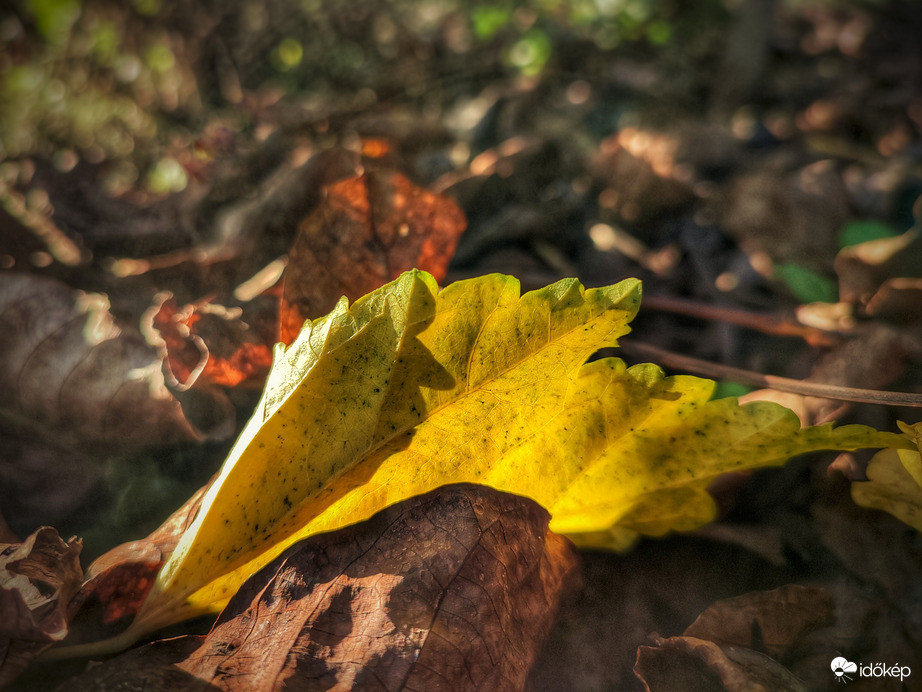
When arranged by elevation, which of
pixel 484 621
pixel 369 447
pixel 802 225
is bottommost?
pixel 802 225

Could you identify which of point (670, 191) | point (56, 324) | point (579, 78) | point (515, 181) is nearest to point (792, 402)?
point (670, 191)

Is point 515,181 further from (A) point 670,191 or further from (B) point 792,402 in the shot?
(B) point 792,402

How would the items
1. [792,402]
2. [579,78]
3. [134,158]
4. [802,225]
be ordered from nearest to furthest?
[792,402]
[802,225]
[134,158]
[579,78]

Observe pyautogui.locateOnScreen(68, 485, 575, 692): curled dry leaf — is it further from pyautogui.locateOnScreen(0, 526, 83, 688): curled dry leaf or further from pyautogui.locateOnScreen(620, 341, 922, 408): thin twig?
pyautogui.locateOnScreen(620, 341, 922, 408): thin twig

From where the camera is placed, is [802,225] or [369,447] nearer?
[369,447]

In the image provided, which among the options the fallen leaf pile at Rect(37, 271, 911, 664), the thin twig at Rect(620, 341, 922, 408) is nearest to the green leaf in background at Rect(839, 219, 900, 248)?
the thin twig at Rect(620, 341, 922, 408)

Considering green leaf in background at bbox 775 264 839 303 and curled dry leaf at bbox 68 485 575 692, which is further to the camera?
green leaf in background at bbox 775 264 839 303

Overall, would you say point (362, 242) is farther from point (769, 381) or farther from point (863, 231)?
point (863, 231)
